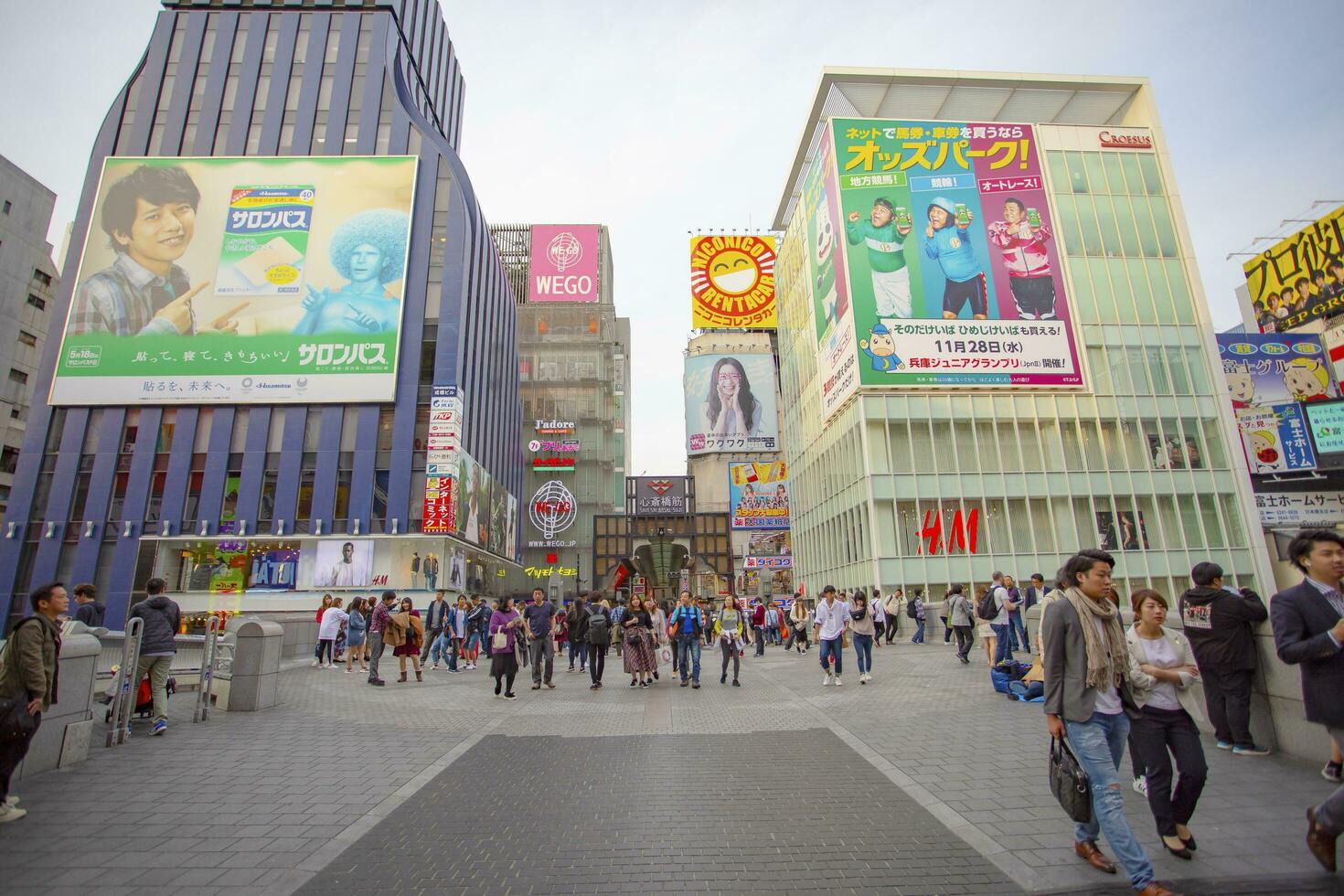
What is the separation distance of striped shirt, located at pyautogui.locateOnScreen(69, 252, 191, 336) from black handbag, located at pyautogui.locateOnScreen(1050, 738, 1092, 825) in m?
44.1

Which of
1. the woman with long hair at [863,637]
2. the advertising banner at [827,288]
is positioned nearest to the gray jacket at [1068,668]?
the woman with long hair at [863,637]

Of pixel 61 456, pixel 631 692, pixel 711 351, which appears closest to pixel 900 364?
pixel 631 692

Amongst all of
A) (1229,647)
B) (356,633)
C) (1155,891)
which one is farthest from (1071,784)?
(356,633)

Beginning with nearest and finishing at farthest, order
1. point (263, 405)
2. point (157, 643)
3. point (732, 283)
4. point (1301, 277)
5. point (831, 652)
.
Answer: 1. point (157, 643)
2. point (831, 652)
3. point (263, 405)
4. point (1301, 277)
5. point (732, 283)

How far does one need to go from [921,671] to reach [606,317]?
65.6 m

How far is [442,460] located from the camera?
35.7 metres

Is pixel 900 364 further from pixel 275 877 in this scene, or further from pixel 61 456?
pixel 61 456

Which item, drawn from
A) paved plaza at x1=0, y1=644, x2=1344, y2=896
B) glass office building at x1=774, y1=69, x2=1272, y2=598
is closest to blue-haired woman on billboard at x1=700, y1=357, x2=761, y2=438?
glass office building at x1=774, y1=69, x2=1272, y2=598

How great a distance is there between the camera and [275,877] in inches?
162

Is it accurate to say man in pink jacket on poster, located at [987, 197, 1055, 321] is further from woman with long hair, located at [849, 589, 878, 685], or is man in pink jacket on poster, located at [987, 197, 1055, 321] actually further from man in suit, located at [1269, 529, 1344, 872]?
man in suit, located at [1269, 529, 1344, 872]

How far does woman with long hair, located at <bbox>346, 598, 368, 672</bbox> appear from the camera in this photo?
639 inches

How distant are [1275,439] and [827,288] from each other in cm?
2938

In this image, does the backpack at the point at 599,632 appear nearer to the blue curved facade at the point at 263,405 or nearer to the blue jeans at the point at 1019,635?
the blue jeans at the point at 1019,635

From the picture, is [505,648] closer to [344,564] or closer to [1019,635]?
[1019,635]
